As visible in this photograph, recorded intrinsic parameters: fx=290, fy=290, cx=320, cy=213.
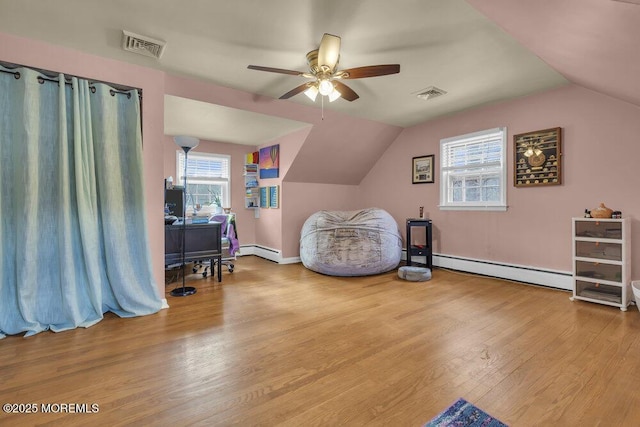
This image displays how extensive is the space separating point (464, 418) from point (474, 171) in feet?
12.0

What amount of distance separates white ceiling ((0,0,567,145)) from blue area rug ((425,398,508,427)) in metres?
2.43

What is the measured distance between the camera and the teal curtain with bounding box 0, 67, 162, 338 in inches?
88.9

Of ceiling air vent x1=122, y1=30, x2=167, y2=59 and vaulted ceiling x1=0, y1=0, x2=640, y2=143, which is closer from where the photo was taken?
vaulted ceiling x1=0, y1=0, x2=640, y2=143

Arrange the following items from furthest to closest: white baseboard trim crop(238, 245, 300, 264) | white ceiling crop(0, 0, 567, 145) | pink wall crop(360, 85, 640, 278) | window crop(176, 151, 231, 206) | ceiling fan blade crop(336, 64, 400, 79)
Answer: window crop(176, 151, 231, 206)
white baseboard trim crop(238, 245, 300, 264)
pink wall crop(360, 85, 640, 278)
ceiling fan blade crop(336, 64, 400, 79)
white ceiling crop(0, 0, 567, 145)

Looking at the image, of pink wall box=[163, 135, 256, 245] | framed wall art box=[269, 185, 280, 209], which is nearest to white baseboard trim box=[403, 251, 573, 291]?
framed wall art box=[269, 185, 280, 209]

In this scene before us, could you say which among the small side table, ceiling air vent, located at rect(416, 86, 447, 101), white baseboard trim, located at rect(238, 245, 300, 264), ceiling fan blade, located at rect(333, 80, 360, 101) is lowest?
white baseboard trim, located at rect(238, 245, 300, 264)

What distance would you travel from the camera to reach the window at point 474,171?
3.98 meters

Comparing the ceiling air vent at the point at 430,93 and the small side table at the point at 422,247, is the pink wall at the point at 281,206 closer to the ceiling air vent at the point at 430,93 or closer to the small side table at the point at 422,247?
the ceiling air vent at the point at 430,93

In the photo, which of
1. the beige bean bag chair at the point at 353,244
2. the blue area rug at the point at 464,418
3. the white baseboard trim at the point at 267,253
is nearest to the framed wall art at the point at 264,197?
the white baseboard trim at the point at 267,253

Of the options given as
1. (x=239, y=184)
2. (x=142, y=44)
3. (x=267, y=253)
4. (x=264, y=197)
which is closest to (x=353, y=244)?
(x=267, y=253)

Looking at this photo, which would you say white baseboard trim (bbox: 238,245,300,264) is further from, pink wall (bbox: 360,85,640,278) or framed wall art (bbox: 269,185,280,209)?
pink wall (bbox: 360,85,640,278)

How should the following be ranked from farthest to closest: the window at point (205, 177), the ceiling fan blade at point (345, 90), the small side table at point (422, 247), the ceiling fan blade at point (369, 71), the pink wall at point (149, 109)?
the window at point (205, 177), the small side table at point (422, 247), the ceiling fan blade at point (345, 90), the pink wall at point (149, 109), the ceiling fan blade at point (369, 71)

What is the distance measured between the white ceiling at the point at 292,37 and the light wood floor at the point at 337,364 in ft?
7.76

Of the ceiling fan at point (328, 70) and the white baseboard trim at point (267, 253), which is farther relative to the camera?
the white baseboard trim at point (267, 253)
